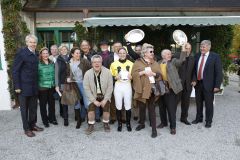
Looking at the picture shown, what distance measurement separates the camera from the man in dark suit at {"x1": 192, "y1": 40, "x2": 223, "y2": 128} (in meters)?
5.69

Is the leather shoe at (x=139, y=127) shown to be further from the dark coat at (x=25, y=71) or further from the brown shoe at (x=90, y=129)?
the dark coat at (x=25, y=71)

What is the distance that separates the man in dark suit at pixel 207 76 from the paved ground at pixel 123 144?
2.03ft

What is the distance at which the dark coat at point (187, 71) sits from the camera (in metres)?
5.97

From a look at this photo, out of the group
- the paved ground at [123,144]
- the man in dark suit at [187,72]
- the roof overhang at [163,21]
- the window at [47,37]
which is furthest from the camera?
the window at [47,37]

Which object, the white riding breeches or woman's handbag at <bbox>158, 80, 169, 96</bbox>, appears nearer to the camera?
woman's handbag at <bbox>158, 80, 169, 96</bbox>

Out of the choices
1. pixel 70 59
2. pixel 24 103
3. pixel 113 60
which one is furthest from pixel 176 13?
pixel 24 103

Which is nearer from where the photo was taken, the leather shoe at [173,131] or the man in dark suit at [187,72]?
the leather shoe at [173,131]

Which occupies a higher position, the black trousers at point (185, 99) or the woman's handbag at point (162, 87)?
the woman's handbag at point (162, 87)

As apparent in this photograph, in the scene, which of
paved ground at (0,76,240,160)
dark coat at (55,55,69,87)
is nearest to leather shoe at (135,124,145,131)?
paved ground at (0,76,240,160)

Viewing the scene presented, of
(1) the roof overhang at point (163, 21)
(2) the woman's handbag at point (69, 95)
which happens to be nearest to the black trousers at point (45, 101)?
(2) the woman's handbag at point (69, 95)

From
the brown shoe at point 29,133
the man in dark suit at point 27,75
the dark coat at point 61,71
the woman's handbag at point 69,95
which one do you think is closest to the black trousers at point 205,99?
the woman's handbag at point 69,95

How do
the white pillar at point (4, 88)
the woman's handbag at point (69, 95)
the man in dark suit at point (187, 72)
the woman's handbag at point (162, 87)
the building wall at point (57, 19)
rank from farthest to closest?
the building wall at point (57, 19) → the white pillar at point (4, 88) → the man in dark suit at point (187, 72) → the woman's handbag at point (69, 95) → the woman's handbag at point (162, 87)

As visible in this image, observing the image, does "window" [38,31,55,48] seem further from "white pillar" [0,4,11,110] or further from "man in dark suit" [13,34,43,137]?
"man in dark suit" [13,34,43,137]

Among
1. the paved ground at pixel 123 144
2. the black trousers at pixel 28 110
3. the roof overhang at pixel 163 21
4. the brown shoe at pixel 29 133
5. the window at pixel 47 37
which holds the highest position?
the roof overhang at pixel 163 21
